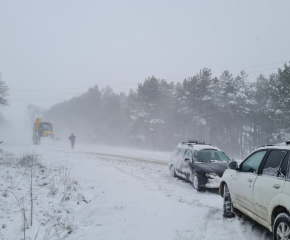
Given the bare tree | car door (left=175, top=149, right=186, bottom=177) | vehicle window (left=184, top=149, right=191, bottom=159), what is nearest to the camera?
vehicle window (left=184, top=149, right=191, bottom=159)

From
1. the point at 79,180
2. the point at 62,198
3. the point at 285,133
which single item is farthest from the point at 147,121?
the point at 62,198

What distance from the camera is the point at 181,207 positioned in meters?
6.76

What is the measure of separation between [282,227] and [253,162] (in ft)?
5.94

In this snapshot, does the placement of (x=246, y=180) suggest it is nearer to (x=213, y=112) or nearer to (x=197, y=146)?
(x=197, y=146)

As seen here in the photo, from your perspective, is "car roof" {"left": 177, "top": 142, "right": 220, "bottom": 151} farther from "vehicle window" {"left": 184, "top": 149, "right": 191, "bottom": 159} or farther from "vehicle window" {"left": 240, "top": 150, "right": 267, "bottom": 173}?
"vehicle window" {"left": 240, "top": 150, "right": 267, "bottom": 173}

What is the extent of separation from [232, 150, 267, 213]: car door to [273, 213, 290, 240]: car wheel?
96cm

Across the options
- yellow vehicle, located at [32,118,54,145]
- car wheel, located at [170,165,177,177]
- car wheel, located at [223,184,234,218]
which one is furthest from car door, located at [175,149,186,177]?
yellow vehicle, located at [32,118,54,145]

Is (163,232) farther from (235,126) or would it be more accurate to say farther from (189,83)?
(235,126)

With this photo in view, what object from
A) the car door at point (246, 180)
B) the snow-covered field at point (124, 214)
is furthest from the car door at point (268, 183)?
the snow-covered field at point (124, 214)

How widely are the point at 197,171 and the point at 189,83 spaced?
34933mm

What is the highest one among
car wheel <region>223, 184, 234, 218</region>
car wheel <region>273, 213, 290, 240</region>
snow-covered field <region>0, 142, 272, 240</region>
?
car wheel <region>273, 213, 290, 240</region>

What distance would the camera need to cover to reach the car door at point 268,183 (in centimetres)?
399

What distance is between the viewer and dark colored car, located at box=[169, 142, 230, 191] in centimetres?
913

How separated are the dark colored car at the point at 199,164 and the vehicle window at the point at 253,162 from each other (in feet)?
11.6
